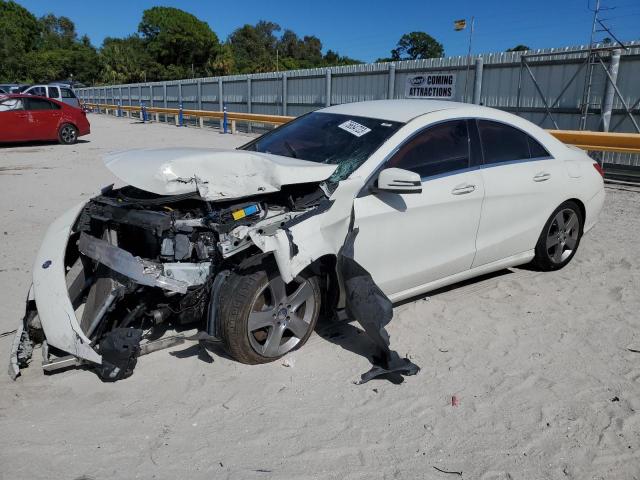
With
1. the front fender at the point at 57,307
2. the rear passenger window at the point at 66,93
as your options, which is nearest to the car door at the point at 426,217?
the front fender at the point at 57,307

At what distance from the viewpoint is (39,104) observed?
16.5 metres

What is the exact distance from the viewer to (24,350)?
11.4 feet

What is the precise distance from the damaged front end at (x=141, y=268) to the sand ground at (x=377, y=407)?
29 centimetres

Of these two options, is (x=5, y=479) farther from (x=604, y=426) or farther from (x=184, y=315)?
(x=604, y=426)

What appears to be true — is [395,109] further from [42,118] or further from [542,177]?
[42,118]

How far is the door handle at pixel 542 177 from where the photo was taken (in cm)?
477

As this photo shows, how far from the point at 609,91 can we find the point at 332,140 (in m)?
9.75

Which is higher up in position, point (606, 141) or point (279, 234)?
point (606, 141)

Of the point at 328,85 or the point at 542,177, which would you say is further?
the point at 328,85

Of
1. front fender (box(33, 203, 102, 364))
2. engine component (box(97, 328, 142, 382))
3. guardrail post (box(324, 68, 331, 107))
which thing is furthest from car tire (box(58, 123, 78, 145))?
engine component (box(97, 328, 142, 382))

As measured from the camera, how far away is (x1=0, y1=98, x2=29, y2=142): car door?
15680 millimetres

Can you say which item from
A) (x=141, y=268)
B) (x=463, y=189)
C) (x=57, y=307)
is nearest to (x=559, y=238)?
(x=463, y=189)

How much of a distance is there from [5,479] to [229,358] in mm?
1463

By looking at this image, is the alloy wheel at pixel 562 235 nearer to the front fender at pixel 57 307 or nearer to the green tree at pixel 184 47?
the front fender at pixel 57 307
